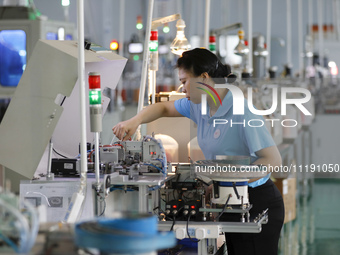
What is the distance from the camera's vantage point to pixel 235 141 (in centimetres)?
368

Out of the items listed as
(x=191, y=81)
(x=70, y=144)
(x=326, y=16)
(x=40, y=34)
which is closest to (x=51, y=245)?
(x=191, y=81)

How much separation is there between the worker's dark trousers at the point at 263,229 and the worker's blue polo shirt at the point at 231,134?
0.22 ft

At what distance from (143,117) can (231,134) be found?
2.42ft

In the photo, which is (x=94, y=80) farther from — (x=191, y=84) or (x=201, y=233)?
(x=201, y=233)

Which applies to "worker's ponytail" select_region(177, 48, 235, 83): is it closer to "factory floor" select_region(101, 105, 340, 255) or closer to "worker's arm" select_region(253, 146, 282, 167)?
"worker's arm" select_region(253, 146, 282, 167)

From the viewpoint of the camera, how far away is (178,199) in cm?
364

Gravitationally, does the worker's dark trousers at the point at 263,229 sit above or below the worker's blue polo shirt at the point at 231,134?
below

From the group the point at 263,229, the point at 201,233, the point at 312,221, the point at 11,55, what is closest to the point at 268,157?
the point at 263,229

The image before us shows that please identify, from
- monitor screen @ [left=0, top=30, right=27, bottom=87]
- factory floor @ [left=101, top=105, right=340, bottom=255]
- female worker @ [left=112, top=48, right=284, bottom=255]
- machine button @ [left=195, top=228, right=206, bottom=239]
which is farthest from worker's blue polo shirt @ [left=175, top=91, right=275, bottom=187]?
monitor screen @ [left=0, top=30, right=27, bottom=87]

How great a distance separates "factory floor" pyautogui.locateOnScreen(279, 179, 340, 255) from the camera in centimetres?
637

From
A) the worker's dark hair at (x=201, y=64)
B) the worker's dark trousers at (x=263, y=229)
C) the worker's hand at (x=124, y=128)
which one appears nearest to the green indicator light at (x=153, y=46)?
the worker's hand at (x=124, y=128)

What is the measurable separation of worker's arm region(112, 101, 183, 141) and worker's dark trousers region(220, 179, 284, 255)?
0.87 meters

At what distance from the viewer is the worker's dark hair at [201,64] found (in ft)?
12.3

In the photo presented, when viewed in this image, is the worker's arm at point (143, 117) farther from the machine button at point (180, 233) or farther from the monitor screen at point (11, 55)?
the monitor screen at point (11, 55)
